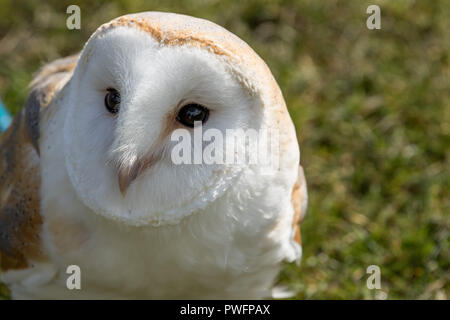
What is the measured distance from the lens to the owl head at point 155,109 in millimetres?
1586

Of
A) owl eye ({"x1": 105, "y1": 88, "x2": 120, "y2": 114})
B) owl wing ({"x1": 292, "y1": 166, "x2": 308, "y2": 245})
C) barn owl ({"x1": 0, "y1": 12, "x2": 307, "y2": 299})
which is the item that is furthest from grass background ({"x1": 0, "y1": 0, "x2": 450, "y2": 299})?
owl eye ({"x1": 105, "y1": 88, "x2": 120, "y2": 114})

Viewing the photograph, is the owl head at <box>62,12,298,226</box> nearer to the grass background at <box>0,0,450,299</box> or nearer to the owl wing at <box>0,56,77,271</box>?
the owl wing at <box>0,56,77,271</box>

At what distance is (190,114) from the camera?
1.63 metres

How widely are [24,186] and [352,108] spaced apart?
180 cm

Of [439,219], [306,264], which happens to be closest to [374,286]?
[306,264]

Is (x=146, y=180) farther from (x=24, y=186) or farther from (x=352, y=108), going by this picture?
(x=352, y=108)

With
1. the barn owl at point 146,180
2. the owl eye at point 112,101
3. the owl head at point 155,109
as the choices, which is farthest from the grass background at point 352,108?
the owl eye at point 112,101

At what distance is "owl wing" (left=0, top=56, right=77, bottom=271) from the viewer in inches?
80.1

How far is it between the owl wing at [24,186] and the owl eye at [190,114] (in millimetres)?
613

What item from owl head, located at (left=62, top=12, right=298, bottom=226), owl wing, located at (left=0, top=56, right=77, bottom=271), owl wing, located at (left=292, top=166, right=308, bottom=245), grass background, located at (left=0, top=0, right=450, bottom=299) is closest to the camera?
owl head, located at (left=62, top=12, right=298, bottom=226)

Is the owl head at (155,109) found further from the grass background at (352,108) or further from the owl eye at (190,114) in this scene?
the grass background at (352,108)

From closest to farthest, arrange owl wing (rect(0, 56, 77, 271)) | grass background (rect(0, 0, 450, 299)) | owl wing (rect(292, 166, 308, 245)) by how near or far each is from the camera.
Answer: owl wing (rect(0, 56, 77, 271)) → owl wing (rect(292, 166, 308, 245)) → grass background (rect(0, 0, 450, 299))

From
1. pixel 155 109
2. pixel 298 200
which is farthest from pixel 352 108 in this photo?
pixel 155 109

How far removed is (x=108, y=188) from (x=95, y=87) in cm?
26
